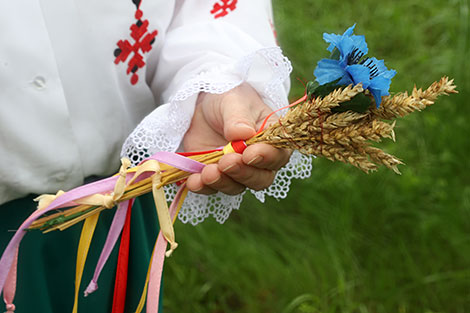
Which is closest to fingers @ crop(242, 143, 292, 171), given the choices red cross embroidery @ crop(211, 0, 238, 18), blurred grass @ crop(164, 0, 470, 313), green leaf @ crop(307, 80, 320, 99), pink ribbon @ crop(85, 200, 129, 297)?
green leaf @ crop(307, 80, 320, 99)

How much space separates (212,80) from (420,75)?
1.86 m

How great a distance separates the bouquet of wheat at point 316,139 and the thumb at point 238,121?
16 mm

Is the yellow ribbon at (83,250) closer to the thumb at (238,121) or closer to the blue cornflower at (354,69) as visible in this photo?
the thumb at (238,121)

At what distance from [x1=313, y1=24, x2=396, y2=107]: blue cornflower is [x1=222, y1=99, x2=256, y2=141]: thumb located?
173 mm

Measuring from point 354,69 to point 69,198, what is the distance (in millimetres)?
496

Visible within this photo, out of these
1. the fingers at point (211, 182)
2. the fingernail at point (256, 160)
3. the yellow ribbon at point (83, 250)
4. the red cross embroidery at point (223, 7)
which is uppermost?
the red cross embroidery at point (223, 7)

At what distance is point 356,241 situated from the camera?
1920 mm

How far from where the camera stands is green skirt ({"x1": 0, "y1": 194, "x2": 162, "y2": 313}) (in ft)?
3.21

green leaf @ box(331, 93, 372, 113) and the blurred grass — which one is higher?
green leaf @ box(331, 93, 372, 113)

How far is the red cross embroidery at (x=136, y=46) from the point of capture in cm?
98

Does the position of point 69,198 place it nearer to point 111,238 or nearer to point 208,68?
point 111,238

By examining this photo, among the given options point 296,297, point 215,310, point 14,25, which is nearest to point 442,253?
point 296,297

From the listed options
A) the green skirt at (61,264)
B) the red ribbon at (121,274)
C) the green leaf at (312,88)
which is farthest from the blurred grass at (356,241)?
the green leaf at (312,88)

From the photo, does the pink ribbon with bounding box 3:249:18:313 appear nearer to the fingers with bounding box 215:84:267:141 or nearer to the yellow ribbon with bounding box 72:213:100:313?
the yellow ribbon with bounding box 72:213:100:313
